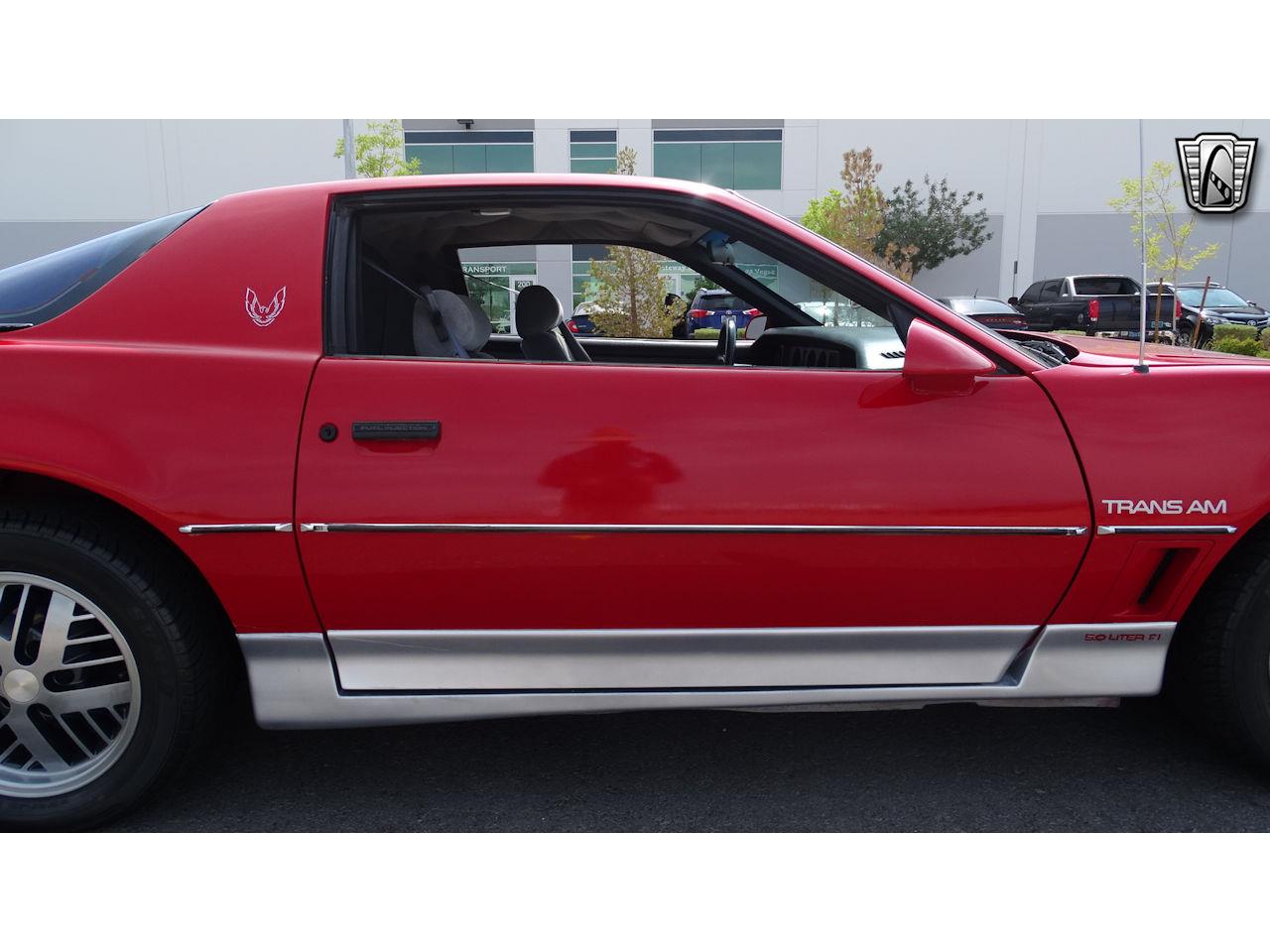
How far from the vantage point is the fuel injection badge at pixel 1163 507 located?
2086 millimetres

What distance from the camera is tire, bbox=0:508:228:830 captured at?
203 centimetres

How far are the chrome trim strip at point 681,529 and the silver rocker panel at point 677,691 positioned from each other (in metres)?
0.29

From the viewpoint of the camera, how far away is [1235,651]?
2.17 metres

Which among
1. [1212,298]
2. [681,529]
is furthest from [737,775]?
[1212,298]

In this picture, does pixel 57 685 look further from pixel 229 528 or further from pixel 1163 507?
pixel 1163 507

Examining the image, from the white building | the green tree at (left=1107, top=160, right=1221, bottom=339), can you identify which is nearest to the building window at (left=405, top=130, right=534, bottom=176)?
the white building

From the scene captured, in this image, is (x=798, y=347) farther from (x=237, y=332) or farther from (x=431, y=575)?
(x=237, y=332)

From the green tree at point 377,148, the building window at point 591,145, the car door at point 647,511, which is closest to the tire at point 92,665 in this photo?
the car door at point 647,511

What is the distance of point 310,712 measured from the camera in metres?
2.14

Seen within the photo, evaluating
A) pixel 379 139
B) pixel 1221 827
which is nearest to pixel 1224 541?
pixel 1221 827

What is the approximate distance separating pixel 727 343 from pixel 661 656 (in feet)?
6.01

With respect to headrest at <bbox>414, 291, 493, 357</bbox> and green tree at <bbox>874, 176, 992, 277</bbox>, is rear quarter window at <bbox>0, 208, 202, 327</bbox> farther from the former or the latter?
green tree at <bbox>874, 176, 992, 277</bbox>

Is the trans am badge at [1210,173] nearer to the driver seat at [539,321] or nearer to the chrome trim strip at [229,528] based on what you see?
the driver seat at [539,321]

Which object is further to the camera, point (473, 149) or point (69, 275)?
point (473, 149)
